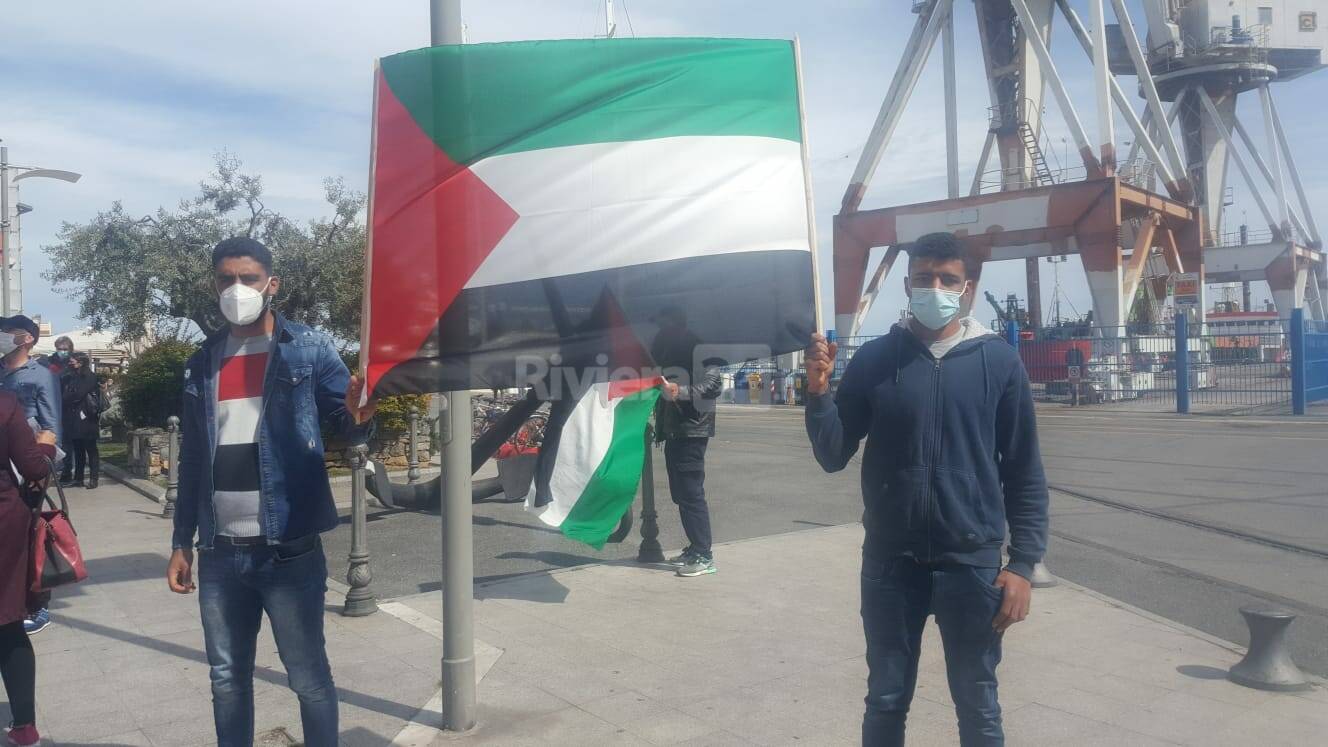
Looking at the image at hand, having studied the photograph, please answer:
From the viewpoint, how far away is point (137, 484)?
44.9 feet

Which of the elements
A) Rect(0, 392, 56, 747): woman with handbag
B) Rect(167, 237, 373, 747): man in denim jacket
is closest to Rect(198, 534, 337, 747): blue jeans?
Rect(167, 237, 373, 747): man in denim jacket

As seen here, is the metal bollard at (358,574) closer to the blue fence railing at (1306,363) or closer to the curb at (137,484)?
the curb at (137,484)

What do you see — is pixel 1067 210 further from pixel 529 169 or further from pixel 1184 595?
pixel 529 169

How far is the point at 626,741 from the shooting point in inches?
172

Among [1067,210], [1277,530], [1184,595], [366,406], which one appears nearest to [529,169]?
[366,406]

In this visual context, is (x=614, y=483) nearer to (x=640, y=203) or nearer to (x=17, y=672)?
(x=640, y=203)

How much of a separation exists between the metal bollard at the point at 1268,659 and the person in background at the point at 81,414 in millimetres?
12936

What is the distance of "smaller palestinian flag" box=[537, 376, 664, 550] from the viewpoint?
23.2ft

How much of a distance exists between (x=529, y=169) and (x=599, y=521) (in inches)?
136

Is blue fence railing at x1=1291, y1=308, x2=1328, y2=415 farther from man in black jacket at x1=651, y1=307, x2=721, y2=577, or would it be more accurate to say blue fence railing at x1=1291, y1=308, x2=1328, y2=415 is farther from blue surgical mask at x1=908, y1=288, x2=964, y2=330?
blue surgical mask at x1=908, y1=288, x2=964, y2=330

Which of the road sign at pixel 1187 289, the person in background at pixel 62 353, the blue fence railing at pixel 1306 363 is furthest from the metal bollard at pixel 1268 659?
the road sign at pixel 1187 289

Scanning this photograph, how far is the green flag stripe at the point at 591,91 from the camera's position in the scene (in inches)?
163

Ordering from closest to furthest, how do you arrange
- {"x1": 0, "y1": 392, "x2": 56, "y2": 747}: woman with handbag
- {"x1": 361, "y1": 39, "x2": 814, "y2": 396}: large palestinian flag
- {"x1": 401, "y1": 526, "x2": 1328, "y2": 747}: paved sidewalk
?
1. {"x1": 361, "y1": 39, "x2": 814, "y2": 396}: large palestinian flag
2. {"x1": 0, "y1": 392, "x2": 56, "y2": 747}: woman with handbag
3. {"x1": 401, "y1": 526, "x2": 1328, "y2": 747}: paved sidewalk

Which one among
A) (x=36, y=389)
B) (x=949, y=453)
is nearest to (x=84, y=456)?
(x=36, y=389)
